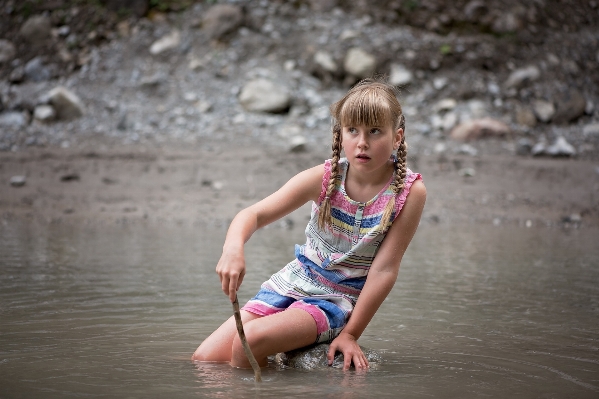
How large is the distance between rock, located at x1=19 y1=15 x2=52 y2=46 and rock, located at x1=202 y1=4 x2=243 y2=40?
230 centimetres

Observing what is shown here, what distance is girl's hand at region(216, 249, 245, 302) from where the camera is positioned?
7.71 feet

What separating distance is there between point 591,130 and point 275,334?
8.09 m

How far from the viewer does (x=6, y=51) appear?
1053cm

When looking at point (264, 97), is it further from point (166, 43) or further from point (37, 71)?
point (37, 71)

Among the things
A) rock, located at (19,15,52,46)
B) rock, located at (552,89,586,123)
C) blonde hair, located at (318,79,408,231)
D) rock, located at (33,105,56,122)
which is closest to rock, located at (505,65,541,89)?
rock, located at (552,89,586,123)

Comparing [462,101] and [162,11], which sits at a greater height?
[162,11]

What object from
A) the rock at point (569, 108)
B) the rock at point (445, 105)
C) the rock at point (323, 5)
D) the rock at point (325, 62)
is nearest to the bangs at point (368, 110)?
the rock at point (445, 105)

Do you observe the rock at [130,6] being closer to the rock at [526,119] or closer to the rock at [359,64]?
the rock at [359,64]

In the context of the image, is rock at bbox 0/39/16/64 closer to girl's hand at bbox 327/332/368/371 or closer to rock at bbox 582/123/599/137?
rock at bbox 582/123/599/137

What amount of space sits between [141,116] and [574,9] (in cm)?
692

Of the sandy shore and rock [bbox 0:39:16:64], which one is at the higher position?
rock [bbox 0:39:16:64]

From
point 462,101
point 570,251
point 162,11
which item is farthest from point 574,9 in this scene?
point 570,251

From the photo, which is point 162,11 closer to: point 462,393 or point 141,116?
point 141,116

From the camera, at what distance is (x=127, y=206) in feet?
23.6
